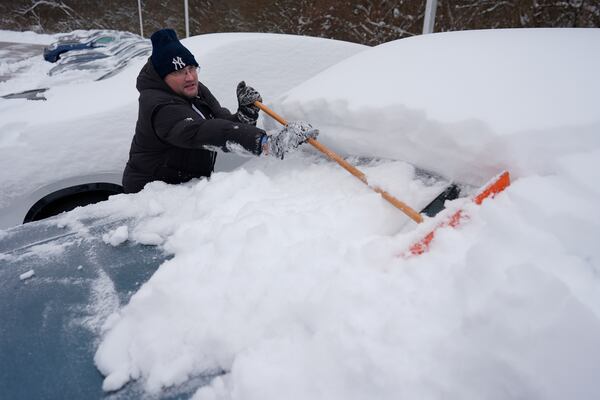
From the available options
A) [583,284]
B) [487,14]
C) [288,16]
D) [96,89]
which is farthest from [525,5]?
[583,284]

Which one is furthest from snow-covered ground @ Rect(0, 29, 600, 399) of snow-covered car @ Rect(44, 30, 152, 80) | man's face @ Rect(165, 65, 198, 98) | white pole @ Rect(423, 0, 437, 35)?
white pole @ Rect(423, 0, 437, 35)

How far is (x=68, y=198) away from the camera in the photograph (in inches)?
94.3

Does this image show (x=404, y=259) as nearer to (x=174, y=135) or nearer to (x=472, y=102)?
(x=472, y=102)

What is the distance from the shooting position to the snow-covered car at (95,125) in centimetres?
229

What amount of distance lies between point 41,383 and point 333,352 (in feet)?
2.33

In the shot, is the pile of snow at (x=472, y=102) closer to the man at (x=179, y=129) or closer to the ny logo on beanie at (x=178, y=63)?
the man at (x=179, y=129)

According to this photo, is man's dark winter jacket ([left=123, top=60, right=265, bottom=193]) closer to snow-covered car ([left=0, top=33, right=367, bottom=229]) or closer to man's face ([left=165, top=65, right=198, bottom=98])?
man's face ([left=165, top=65, right=198, bottom=98])

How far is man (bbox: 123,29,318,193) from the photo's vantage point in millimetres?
1807

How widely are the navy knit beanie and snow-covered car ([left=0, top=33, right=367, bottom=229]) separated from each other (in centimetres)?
47

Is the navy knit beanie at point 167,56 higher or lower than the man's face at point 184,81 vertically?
higher

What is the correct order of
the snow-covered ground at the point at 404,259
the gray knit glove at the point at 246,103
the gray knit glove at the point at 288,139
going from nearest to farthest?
the snow-covered ground at the point at 404,259 → the gray knit glove at the point at 288,139 → the gray knit glove at the point at 246,103

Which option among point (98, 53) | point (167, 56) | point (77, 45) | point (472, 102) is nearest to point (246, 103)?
point (167, 56)

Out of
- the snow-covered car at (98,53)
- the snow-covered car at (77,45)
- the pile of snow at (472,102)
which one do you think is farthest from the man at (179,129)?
the snow-covered car at (77,45)

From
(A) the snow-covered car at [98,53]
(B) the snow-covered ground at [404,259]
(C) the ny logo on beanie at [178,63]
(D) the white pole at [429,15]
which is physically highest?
(D) the white pole at [429,15]
